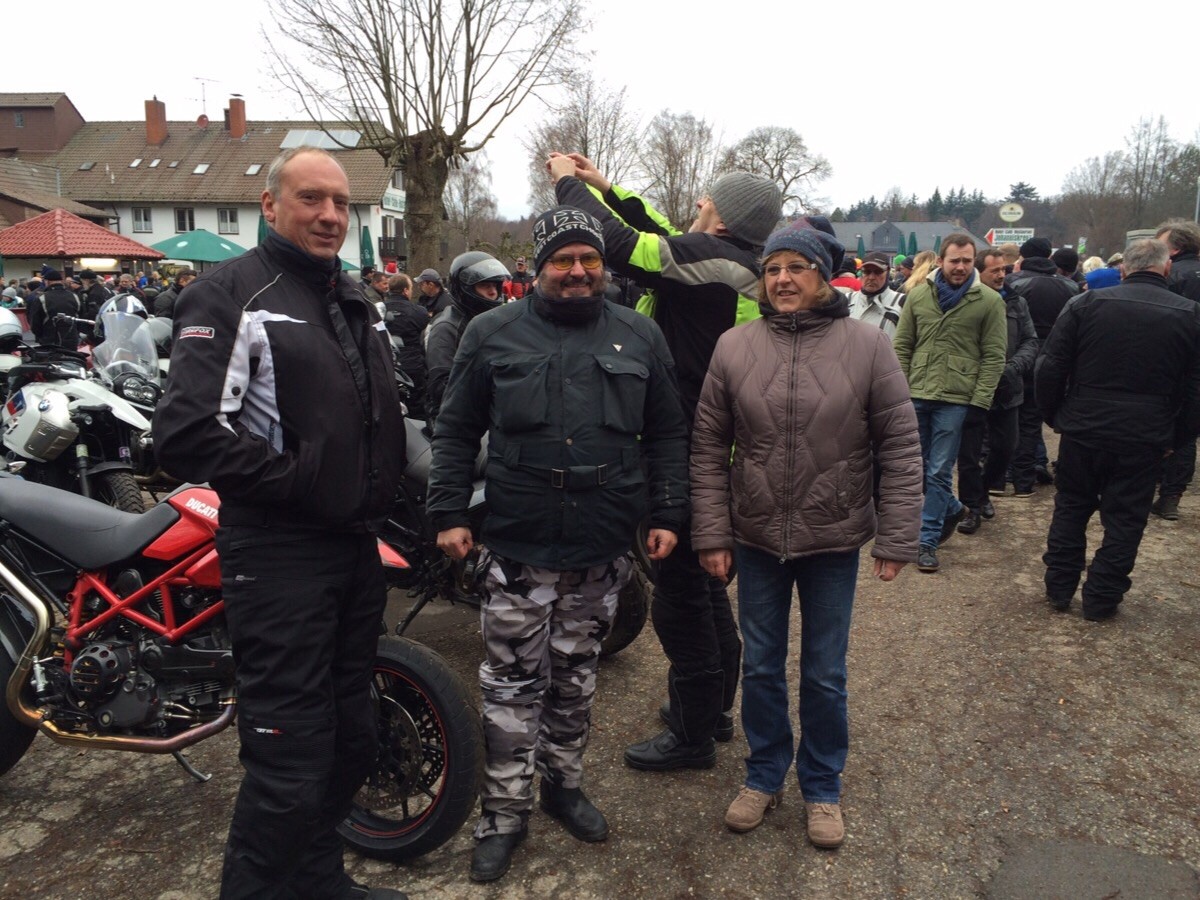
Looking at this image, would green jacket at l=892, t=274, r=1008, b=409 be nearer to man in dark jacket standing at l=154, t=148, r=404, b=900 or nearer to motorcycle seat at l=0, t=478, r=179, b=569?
man in dark jacket standing at l=154, t=148, r=404, b=900

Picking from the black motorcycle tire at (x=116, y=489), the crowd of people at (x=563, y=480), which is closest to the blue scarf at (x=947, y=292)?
the crowd of people at (x=563, y=480)

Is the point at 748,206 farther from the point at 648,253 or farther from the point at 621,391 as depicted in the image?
the point at 621,391

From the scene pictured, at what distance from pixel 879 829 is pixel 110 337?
584cm

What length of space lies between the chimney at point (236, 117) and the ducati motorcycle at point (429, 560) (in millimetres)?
52068

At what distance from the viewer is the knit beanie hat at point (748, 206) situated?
9.88 ft

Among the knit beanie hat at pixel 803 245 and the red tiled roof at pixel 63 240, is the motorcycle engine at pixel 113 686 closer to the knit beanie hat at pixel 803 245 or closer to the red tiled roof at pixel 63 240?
the knit beanie hat at pixel 803 245

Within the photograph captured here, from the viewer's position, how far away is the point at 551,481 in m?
2.61

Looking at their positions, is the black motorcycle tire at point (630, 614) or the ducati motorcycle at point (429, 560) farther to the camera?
the black motorcycle tire at point (630, 614)

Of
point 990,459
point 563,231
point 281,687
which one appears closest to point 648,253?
point 563,231

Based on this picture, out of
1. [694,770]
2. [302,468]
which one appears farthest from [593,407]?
[694,770]

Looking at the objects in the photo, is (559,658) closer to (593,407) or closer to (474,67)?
(593,407)

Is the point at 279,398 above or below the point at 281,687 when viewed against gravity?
above

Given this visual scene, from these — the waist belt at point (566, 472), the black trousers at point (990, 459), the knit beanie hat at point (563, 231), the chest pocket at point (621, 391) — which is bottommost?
the black trousers at point (990, 459)

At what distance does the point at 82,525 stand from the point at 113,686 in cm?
52
